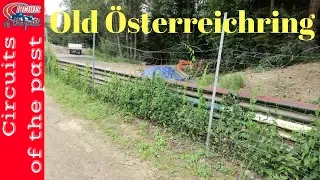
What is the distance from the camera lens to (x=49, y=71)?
9547 mm

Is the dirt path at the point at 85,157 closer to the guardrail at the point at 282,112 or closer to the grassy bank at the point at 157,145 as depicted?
the grassy bank at the point at 157,145

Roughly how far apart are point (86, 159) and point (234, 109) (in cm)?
193

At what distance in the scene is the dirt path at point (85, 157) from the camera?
318 centimetres

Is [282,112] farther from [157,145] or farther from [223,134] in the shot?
[157,145]

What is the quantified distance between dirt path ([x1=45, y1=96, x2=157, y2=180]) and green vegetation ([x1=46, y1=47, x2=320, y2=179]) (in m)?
0.26

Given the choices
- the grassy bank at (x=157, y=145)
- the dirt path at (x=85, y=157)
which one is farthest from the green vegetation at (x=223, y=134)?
the dirt path at (x=85, y=157)

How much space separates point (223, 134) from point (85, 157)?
1.77 m

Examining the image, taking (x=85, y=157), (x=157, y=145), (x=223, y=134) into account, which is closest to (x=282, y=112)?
(x=223, y=134)

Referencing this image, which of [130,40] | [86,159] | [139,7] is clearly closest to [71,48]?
[130,40]

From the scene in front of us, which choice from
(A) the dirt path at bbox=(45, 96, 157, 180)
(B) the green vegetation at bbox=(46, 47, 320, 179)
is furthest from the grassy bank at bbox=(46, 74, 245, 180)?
(A) the dirt path at bbox=(45, 96, 157, 180)

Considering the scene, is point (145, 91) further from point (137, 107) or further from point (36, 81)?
point (36, 81)

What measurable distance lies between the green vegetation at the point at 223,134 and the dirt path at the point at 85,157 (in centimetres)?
26

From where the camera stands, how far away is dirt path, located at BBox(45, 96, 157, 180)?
3.18 m

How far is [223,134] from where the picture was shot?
3506 mm
